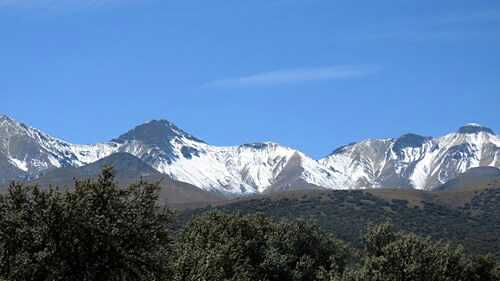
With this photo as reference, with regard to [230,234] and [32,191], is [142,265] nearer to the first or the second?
[32,191]

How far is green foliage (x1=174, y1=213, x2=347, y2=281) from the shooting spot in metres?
93.0

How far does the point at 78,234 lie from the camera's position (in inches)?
1673

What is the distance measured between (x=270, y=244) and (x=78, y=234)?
59.6 meters

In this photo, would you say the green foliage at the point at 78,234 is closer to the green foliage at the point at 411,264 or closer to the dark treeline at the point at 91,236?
the dark treeline at the point at 91,236

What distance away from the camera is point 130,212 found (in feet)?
147

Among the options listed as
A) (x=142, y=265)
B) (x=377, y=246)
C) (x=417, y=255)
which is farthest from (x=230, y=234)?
(x=142, y=265)

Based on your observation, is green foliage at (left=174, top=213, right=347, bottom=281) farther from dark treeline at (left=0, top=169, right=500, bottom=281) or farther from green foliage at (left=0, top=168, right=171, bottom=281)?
green foliage at (left=0, top=168, right=171, bottom=281)

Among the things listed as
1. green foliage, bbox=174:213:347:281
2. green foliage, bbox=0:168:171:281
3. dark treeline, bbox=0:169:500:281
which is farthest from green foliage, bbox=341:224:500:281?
green foliage, bbox=0:168:171:281

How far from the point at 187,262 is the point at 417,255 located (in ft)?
115

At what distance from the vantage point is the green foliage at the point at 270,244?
305ft

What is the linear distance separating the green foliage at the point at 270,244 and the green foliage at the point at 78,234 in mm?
36523

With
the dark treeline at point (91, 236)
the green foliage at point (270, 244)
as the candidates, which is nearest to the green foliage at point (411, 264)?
the green foliage at point (270, 244)

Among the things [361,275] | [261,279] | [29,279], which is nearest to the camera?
[29,279]

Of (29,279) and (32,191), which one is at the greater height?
(32,191)
